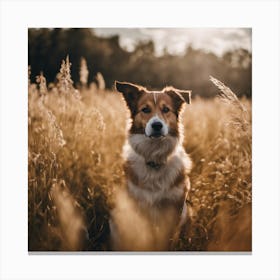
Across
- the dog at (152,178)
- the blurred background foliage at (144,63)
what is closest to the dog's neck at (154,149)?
the dog at (152,178)

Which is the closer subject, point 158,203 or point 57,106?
point 158,203

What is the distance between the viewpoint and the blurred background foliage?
11.6 feet

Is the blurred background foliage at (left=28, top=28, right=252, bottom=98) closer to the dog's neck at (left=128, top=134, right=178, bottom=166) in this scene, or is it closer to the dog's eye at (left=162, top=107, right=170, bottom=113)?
the dog's eye at (left=162, top=107, right=170, bottom=113)

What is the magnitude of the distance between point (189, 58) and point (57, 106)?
1.16 meters

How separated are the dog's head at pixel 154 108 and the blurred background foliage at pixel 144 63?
9 centimetres

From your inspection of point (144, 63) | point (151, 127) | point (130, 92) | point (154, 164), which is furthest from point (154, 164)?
point (144, 63)

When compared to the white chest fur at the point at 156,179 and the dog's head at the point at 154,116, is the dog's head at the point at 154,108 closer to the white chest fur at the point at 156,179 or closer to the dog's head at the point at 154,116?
the dog's head at the point at 154,116

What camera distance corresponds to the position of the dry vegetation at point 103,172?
3521mm

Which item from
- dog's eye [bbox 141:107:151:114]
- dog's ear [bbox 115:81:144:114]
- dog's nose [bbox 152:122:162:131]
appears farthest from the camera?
dog's ear [bbox 115:81:144:114]

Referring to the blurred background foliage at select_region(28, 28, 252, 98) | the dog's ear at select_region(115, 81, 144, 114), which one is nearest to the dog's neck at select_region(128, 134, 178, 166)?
the dog's ear at select_region(115, 81, 144, 114)
